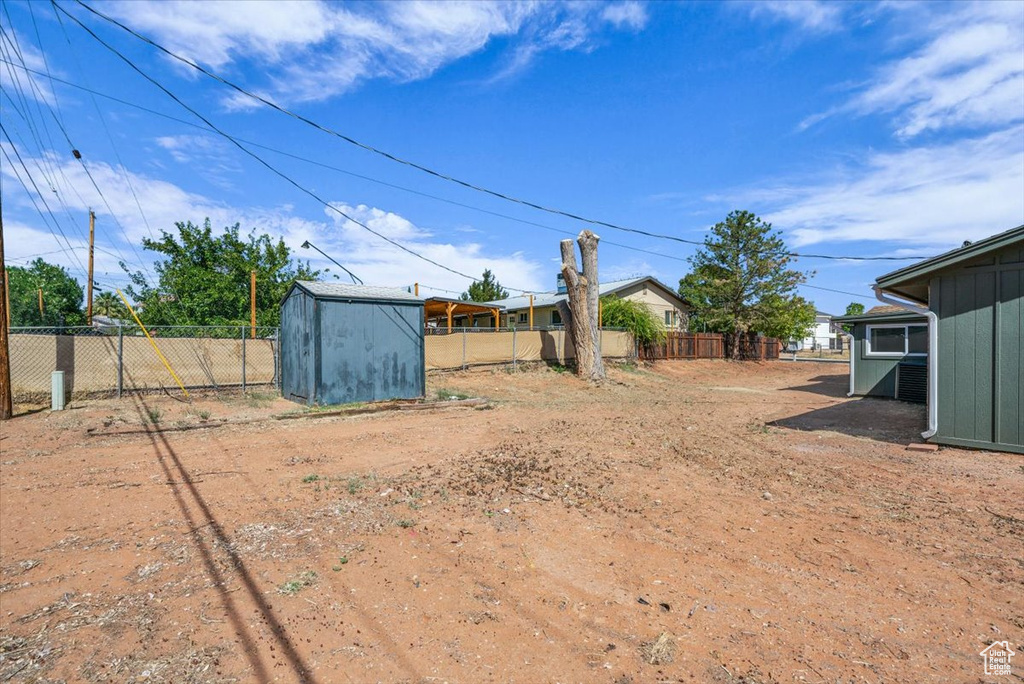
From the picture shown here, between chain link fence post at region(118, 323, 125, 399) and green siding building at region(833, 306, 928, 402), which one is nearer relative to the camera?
chain link fence post at region(118, 323, 125, 399)

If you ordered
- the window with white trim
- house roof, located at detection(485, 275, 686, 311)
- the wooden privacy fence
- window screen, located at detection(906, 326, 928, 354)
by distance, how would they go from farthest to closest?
house roof, located at detection(485, 275, 686, 311) < the wooden privacy fence < the window with white trim < window screen, located at detection(906, 326, 928, 354)

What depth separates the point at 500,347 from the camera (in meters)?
18.4

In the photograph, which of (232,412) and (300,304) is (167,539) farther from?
(300,304)

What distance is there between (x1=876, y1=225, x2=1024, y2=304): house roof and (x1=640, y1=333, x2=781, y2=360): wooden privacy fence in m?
16.9

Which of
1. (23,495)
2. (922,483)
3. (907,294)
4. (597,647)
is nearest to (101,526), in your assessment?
(23,495)

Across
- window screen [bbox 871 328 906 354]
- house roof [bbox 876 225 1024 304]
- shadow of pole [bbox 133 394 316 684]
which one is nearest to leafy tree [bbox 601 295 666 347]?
window screen [bbox 871 328 906 354]

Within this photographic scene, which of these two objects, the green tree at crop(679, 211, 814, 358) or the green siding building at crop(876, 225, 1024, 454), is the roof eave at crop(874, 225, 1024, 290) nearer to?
the green siding building at crop(876, 225, 1024, 454)

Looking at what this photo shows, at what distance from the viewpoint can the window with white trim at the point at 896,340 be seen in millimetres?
12852

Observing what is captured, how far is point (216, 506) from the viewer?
4.80 meters

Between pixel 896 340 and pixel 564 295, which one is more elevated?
pixel 564 295

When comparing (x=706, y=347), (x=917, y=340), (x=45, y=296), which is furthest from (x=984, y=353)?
(x=45, y=296)

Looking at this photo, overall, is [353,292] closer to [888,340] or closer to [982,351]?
[982,351]

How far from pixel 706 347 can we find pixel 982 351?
22.6 m

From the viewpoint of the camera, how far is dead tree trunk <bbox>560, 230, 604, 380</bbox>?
18.3m
